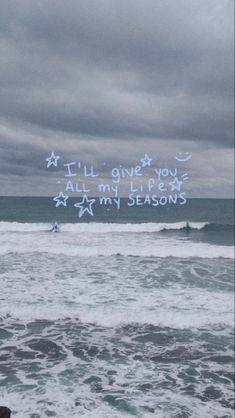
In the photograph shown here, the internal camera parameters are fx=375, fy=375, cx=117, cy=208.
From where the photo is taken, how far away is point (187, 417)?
411cm

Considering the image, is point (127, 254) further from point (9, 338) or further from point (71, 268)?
point (9, 338)

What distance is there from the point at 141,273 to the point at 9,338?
517 centimetres

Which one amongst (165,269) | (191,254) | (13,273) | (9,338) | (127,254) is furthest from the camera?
(191,254)

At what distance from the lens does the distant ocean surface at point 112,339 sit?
4.35 m

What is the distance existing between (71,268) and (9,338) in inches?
182

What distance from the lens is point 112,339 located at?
6324mm

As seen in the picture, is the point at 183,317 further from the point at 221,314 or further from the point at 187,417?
the point at 187,417

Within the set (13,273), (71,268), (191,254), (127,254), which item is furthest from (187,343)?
(191,254)

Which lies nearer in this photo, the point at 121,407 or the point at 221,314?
the point at 121,407

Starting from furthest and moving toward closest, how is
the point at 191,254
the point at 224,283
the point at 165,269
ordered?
the point at 191,254
the point at 165,269
the point at 224,283

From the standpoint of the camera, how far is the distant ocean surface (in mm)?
4352

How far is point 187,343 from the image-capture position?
6316mm

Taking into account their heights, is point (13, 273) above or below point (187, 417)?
above

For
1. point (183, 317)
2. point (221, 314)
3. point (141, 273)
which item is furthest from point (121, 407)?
point (141, 273)
